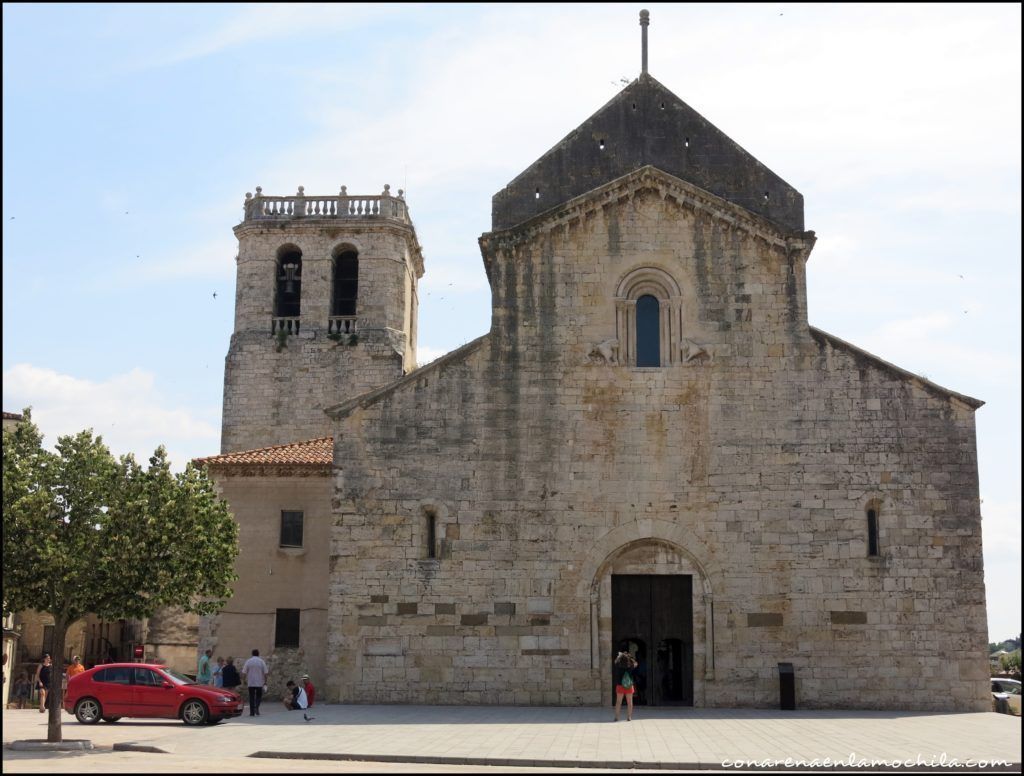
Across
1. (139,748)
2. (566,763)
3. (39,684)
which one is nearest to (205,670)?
(39,684)

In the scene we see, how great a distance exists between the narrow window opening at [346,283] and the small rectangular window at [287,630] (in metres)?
16.7

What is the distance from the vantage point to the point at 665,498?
24531mm

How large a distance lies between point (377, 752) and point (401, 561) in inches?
296

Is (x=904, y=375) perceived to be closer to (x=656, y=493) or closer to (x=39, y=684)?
(x=656, y=493)

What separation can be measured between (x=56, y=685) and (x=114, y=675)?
416 cm

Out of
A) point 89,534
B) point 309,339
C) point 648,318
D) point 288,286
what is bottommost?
point 89,534

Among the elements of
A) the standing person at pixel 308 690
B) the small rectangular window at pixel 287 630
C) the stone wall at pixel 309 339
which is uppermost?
the stone wall at pixel 309 339

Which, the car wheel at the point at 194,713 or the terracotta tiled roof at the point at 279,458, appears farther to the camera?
the terracotta tiled roof at the point at 279,458

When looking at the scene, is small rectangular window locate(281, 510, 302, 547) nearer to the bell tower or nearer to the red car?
the red car

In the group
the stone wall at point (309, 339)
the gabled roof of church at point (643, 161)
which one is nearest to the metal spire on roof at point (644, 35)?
the gabled roof of church at point (643, 161)

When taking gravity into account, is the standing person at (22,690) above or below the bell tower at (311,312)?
below

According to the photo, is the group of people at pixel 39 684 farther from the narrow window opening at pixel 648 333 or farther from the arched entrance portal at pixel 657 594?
the narrow window opening at pixel 648 333

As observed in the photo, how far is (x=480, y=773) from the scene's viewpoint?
15.3 meters

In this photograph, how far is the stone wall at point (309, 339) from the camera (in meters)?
41.1
